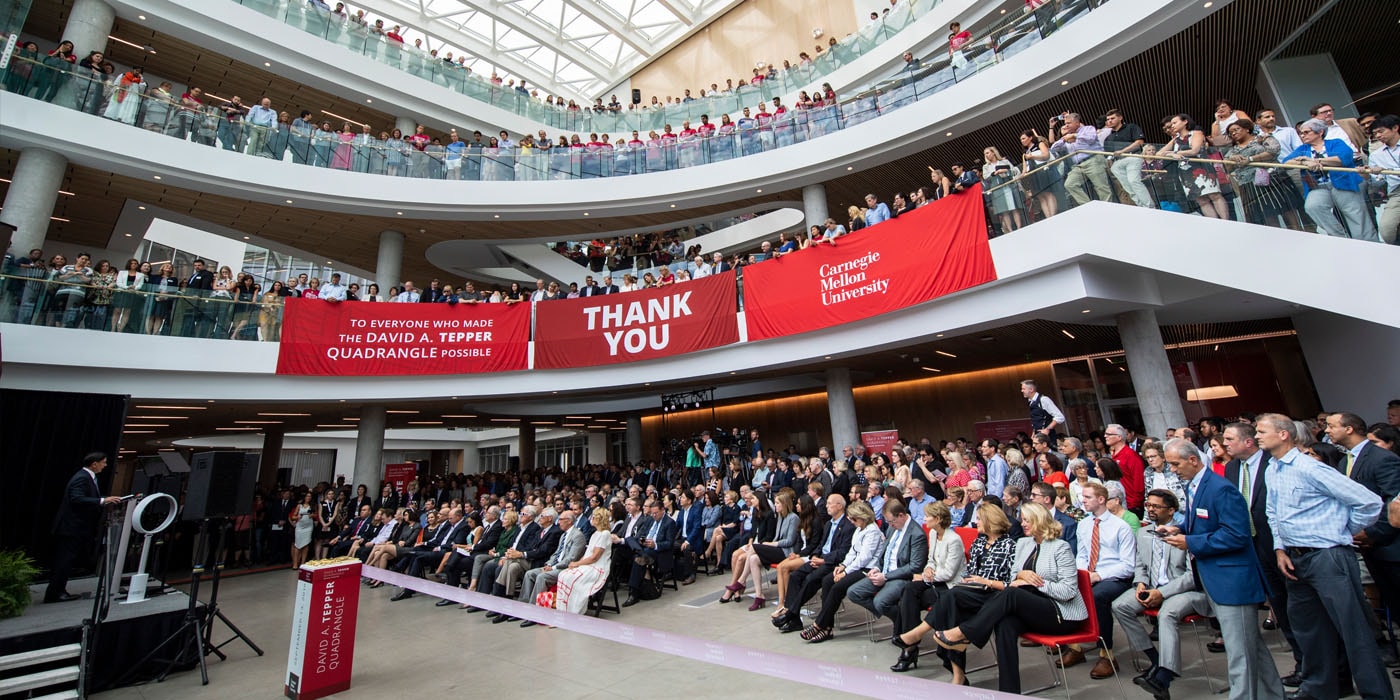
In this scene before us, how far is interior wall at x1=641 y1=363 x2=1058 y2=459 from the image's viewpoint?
50.0 feet

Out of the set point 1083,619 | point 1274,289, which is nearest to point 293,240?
point 1083,619

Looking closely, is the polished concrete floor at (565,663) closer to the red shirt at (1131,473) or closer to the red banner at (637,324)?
the red shirt at (1131,473)

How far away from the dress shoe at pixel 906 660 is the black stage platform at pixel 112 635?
618 cm

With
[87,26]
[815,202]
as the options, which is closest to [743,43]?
[815,202]

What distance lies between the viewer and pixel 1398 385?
752cm

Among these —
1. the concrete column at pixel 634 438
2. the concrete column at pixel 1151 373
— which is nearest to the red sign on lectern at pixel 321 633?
the concrete column at pixel 1151 373

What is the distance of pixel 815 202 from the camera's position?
13922mm

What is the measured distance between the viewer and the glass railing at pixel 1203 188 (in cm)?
585

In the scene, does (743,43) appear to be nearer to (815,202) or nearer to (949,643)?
(815,202)

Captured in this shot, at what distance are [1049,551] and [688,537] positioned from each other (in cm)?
563

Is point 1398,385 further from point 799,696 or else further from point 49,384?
point 49,384

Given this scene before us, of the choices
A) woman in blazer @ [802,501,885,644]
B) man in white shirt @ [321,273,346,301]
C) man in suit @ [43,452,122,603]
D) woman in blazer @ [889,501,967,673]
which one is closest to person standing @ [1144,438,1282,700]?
woman in blazer @ [889,501,967,673]

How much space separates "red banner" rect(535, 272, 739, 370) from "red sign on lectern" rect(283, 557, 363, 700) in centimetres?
769

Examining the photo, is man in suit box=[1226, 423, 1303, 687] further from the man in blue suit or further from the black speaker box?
the black speaker box
